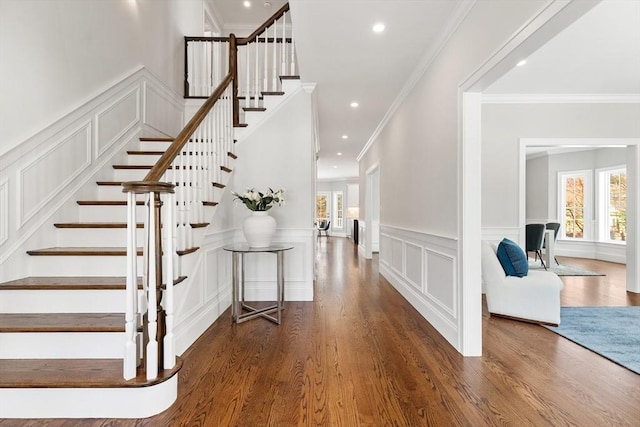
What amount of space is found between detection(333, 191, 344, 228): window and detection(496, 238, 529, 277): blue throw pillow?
11.4 m

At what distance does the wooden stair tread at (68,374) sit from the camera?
1637mm

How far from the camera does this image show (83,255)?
7.45 feet

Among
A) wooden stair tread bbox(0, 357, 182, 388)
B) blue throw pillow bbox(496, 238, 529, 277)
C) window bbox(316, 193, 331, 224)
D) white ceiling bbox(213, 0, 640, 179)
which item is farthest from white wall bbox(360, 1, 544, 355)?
window bbox(316, 193, 331, 224)

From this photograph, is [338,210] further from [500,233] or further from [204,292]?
[204,292]

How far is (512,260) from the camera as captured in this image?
128 inches

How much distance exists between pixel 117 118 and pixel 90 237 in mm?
1355

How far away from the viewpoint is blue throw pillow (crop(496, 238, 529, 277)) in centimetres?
324

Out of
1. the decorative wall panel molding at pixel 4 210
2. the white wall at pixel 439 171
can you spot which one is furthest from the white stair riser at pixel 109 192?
the white wall at pixel 439 171

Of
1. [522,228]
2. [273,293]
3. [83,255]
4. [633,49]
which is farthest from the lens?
[522,228]

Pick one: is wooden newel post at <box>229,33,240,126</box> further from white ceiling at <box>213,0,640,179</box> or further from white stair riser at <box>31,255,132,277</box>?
white stair riser at <box>31,255,132,277</box>

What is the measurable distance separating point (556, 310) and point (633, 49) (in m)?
2.80

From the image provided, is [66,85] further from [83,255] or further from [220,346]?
[220,346]

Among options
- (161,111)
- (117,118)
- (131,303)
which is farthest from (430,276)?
(161,111)

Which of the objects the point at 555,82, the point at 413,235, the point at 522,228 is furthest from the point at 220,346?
the point at 555,82
